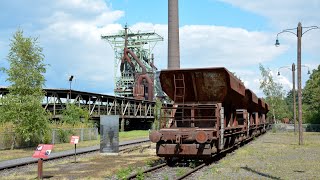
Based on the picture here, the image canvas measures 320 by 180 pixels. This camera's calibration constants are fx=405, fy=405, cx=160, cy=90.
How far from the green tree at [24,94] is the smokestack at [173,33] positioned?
18.9 metres

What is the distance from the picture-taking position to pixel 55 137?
1203 inches

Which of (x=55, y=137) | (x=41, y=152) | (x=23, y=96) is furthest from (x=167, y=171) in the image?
(x=55, y=137)

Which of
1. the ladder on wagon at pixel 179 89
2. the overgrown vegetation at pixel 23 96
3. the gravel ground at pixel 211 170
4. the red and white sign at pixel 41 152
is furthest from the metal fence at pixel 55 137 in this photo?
the red and white sign at pixel 41 152

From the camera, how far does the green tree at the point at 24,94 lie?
81.6ft

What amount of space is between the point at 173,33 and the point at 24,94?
20634 mm

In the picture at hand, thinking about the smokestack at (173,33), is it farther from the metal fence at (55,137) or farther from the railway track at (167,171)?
the railway track at (167,171)

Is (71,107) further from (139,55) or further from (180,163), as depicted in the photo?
(139,55)

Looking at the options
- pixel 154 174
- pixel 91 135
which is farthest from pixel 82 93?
pixel 154 174

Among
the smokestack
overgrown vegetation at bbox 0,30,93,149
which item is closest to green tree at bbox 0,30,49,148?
overgrown vegetation at bbox 0,30,93,149

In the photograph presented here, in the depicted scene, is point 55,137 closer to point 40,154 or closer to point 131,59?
point 40,154

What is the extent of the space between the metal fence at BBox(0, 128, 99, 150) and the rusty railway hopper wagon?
41.9ft

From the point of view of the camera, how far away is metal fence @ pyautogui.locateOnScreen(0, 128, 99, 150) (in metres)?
25.5

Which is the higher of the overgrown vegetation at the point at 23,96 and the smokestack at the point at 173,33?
the smokestack at the point at 173,33

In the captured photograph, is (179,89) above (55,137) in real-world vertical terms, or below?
above
